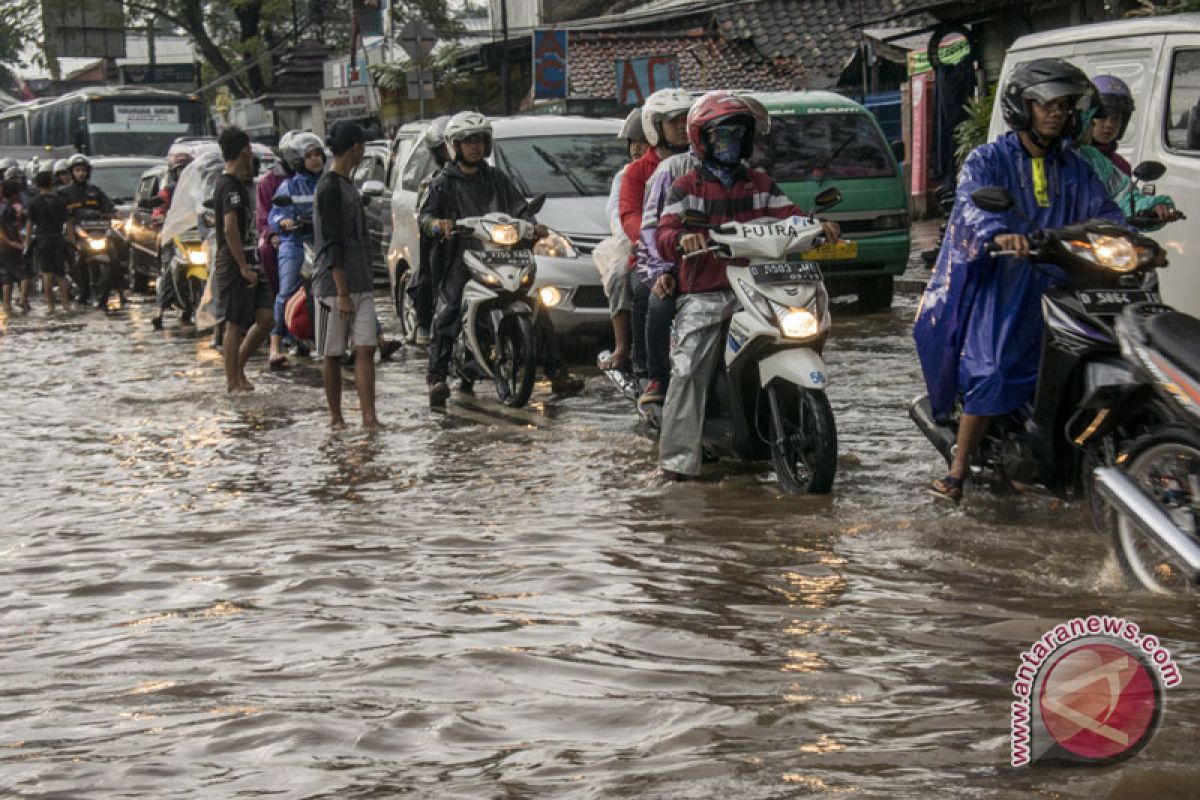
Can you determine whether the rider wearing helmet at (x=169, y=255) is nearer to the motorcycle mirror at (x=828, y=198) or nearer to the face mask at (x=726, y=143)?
the face mask at (x=726, y=143)

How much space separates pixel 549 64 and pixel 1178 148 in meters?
20.5

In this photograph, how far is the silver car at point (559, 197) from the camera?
13141 mm

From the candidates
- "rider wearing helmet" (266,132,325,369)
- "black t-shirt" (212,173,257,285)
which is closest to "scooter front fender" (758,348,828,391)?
"black t-shirt" (212,173,257,285)

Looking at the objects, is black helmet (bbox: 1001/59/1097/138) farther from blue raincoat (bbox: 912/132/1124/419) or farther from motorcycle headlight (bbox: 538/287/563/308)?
motorcycle headlight (bbox: 538/287/563/308)

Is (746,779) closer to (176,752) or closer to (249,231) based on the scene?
(176,752)

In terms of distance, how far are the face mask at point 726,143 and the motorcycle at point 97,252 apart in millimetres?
16037

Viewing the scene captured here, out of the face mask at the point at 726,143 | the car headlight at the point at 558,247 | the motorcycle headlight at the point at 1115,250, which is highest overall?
the face mask at the point at 726,143

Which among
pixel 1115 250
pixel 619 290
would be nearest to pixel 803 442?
pixel 1115 250

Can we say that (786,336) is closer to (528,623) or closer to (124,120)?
(528,623)

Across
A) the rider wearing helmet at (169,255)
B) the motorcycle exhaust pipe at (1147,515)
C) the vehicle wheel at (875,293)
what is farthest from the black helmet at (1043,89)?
the rider wearing helmet at (169,255)

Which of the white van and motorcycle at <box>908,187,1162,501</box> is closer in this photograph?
motorcycle at <box>908,187,1162,501</box>

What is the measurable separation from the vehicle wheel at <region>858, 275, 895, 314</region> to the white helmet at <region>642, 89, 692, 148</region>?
687 centimetres

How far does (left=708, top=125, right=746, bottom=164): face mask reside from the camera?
824 cm

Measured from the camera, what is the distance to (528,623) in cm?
582
